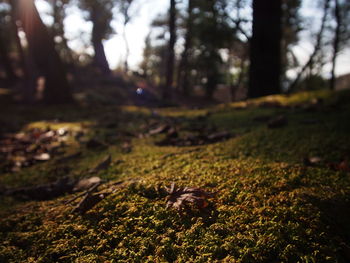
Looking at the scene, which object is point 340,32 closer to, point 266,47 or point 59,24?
point 266,47

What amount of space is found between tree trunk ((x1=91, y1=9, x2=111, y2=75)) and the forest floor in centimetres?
2874

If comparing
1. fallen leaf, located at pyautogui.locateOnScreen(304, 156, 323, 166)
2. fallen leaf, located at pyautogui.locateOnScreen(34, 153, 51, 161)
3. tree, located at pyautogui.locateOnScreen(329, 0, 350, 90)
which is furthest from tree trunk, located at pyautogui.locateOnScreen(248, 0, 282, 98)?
tree, located at pyautogui.locateOnScreen(329, 0, 350, 90)

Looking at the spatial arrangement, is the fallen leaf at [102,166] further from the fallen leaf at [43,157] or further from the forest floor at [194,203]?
the fallen leaf at [43,157]

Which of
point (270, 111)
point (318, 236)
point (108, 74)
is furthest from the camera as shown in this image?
point (108, 74)

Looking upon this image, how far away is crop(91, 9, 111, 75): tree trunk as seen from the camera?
29.4m

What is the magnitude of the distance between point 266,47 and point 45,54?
692cm

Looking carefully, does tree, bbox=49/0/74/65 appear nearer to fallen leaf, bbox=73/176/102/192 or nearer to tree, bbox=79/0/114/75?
tree, bbox=79/0/114/75

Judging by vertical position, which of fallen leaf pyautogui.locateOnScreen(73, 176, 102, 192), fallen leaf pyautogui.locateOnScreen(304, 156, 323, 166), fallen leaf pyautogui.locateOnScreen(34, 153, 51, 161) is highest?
fallen leaf pyautogui.locateOnScreen(304, 156, 323, 166)

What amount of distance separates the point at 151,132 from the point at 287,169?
2.30 meters

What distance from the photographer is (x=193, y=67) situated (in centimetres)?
3397

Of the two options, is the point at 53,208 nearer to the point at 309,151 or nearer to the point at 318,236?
the point at 318,236

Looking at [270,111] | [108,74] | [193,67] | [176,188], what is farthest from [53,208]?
[193,67]

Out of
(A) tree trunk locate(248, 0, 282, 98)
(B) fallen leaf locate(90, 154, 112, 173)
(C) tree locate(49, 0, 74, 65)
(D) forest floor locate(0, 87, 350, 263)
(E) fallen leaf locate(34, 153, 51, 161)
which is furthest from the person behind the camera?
(C) tree locate(49, 0, 74, 65)

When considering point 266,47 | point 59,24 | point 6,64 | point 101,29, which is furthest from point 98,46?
point 266,47
